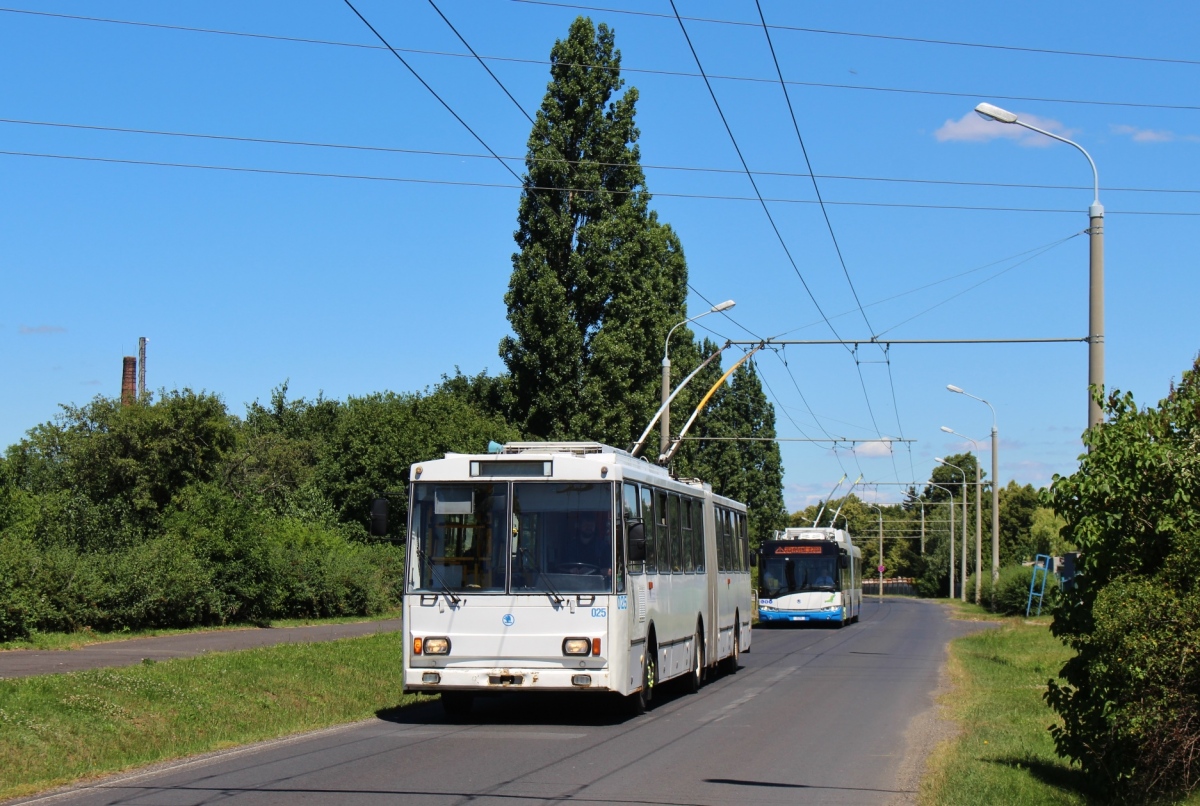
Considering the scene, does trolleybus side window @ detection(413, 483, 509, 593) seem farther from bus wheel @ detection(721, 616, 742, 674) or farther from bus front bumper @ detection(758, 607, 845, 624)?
bus front bumper @ detection(758, 607, 845, 624)

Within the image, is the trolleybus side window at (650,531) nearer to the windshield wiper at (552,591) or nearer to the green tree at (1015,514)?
the windshield wiper at (552,591)

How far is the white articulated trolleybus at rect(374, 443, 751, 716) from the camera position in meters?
14.4

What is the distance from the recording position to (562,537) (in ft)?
48.4

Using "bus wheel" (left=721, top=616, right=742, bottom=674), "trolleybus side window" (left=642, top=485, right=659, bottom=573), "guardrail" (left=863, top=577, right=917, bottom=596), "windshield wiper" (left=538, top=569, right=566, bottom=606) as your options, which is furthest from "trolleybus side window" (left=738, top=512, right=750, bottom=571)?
"guardrail" (left=863, top=577, right=917, bottom=596)

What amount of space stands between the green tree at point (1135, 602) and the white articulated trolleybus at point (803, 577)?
3158 centimetres

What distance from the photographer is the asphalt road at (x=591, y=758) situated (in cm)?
983

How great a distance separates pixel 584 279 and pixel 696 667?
860 inches

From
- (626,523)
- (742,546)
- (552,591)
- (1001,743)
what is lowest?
(1001,743)

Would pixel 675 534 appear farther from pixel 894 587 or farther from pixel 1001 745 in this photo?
pixel 894 587

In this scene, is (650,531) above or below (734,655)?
above

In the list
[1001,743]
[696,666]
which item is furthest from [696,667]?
[1001,743]

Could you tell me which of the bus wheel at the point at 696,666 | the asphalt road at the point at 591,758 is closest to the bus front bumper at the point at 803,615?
the asphalt road at the point at 591,758

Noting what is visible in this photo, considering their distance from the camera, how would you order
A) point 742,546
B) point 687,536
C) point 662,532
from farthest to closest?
point 742,546
point 687,536
point 662,532

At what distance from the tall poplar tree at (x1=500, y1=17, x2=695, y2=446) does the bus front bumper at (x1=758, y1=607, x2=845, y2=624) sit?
25.3 ft
